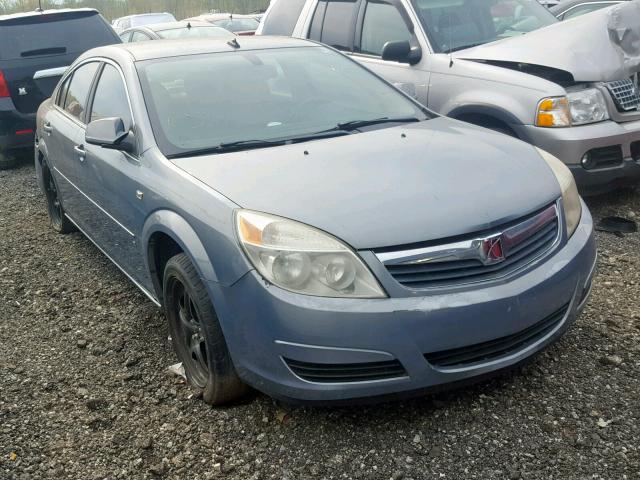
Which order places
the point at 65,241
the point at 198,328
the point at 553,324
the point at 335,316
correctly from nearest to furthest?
1. the point at 335,316
2. the point at 553,324
3. the point at 198,328
4. the point at 65,241

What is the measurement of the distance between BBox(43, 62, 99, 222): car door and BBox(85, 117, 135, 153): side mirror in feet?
2.60

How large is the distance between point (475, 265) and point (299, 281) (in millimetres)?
673

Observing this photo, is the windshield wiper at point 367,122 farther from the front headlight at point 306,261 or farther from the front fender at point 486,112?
the front fender at point 486,112

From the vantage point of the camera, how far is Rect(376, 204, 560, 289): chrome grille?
107 inches

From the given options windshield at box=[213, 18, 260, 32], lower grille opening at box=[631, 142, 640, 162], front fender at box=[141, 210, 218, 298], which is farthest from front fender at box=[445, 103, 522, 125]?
windshield at box=[213, 18, 260, 32]

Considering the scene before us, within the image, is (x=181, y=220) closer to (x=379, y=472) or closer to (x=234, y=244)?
(x=234, y=244)

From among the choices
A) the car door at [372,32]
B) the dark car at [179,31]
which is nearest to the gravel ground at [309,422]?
the car door at [372,32]

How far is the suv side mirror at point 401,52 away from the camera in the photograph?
232 inches

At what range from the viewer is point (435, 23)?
242 inches

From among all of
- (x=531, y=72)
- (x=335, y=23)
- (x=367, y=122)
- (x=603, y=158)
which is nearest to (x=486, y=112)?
(x=531, y=72)

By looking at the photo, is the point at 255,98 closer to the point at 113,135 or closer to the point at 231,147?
the point at 231,147

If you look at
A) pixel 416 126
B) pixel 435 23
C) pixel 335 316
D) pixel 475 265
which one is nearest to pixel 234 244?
pixel 335 316

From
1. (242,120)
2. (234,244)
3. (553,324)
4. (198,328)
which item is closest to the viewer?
(234,244)

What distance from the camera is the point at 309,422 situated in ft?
10.2
